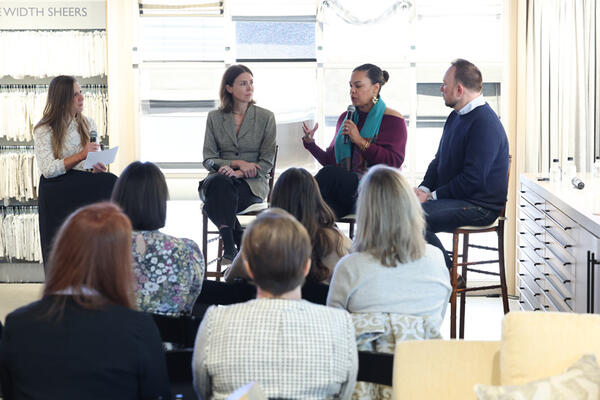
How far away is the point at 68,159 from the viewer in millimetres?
4777

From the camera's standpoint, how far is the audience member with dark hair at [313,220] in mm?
3131

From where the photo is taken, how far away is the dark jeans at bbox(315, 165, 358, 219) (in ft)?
14.3

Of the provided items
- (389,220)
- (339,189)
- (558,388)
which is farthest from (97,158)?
(558,388)

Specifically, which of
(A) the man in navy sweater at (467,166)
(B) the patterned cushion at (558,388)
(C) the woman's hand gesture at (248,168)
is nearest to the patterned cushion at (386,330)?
(B) the patterned cushion at (558,388)

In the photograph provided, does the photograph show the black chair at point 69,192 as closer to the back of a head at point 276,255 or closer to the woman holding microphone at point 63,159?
the woman holding microphone at point 63,159

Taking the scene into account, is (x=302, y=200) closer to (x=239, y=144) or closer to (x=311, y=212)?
(x=311, y=212)

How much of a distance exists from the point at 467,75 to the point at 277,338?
2.69 metres

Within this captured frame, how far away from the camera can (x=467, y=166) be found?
4.25 metres

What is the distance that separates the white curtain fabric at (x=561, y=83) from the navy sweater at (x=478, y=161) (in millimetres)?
1279

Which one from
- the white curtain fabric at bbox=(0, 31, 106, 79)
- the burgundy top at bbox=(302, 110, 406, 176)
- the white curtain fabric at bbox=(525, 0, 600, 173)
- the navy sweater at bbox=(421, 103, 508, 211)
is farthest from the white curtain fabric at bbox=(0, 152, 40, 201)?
the white curtain fabric at bbox=(525, 0, 600, 173)

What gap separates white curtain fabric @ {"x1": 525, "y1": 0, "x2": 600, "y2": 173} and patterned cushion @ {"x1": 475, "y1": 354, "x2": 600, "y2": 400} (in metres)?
3.50

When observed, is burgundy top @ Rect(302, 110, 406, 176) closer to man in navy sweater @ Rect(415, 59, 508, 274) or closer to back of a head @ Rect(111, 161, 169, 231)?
man in navy sweater @ Rect(415, 59, 508, 274)

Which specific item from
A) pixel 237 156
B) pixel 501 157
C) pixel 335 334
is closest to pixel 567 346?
pixel 335 334

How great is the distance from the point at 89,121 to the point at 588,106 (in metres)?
3.23
